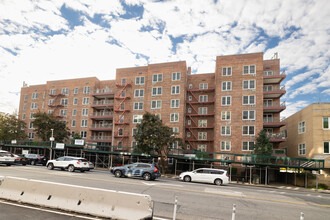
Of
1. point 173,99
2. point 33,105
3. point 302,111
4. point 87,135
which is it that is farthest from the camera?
point 33,105

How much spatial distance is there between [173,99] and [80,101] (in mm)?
22441

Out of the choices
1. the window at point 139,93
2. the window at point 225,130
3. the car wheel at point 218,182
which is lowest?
the car wheel at point 218,182

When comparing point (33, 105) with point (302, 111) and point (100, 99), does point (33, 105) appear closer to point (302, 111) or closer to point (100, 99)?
point (100, 99)

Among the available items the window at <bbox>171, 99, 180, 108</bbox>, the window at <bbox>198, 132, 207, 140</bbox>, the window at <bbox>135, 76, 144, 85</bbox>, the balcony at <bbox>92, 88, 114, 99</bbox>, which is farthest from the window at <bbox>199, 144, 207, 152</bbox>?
the balcony at <bbox>92, 88, 114, 99</bbox>

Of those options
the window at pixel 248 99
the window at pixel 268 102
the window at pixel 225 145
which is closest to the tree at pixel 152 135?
the window at pixel 225 145

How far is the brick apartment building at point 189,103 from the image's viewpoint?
3659cm

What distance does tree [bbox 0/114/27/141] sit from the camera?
49.2 meters

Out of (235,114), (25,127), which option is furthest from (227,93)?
(25,127)

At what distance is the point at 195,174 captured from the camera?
73.2 ft

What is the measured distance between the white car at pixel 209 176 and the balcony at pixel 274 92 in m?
20.3

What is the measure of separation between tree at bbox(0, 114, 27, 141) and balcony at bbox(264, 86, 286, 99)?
163ft

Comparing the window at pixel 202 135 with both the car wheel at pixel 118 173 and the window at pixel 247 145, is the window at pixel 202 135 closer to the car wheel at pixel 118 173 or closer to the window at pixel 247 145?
the window at pixel 247 145

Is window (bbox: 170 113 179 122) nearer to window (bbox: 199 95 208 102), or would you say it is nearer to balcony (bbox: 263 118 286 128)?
window (bbox: 199 95 208 102)

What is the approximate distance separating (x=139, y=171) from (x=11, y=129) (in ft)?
138
